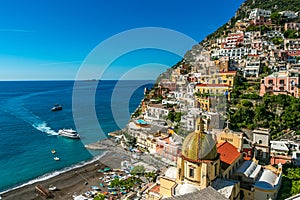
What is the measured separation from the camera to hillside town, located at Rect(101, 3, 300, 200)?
1525cm

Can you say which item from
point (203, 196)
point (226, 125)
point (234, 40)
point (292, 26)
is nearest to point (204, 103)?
point (226, 125)

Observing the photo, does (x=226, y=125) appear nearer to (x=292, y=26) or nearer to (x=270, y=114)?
Result: (x=270, y=114)

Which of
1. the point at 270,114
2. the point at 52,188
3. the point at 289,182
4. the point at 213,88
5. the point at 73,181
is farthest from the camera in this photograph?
the point at 213,88

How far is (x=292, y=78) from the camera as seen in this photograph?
35750 mm

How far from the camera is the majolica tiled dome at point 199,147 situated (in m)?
14.7

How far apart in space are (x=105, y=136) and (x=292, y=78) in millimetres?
35157

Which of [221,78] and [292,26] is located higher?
[292,26]

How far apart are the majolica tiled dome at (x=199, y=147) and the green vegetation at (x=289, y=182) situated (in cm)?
768

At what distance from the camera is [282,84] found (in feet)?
120

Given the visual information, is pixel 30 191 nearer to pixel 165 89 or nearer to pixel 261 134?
pixel 261 134

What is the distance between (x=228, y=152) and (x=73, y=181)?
1961 centimetres

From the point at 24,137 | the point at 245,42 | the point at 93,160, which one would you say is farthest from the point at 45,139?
the point at 245,42

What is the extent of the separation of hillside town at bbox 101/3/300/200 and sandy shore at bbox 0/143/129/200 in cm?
443

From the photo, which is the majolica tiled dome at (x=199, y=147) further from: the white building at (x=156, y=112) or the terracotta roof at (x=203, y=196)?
the white building at (x=156, y=112)
